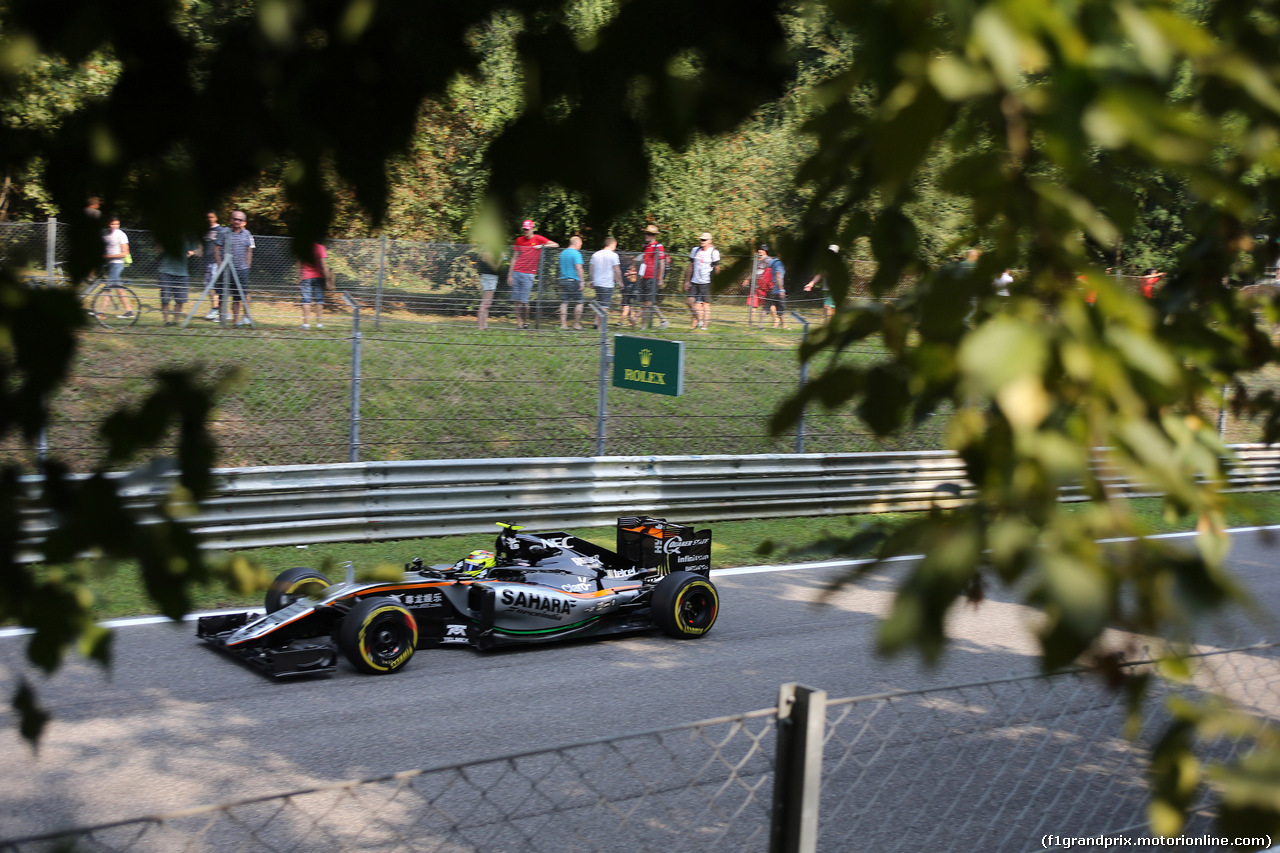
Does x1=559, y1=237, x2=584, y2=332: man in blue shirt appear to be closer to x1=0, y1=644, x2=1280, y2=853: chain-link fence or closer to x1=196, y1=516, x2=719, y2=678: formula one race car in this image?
x1=196, y1=516, x2=719, y2=678: formula one race car

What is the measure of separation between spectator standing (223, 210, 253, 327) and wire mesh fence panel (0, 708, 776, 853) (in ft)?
26.6

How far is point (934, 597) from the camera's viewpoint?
979 mm

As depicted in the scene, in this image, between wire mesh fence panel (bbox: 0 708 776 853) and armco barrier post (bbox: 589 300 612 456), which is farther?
armco barrier post (bbox: 589 300 612 456)

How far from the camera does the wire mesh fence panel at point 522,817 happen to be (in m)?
4.46

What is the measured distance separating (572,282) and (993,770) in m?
9.60

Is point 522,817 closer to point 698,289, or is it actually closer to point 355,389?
point 355,389

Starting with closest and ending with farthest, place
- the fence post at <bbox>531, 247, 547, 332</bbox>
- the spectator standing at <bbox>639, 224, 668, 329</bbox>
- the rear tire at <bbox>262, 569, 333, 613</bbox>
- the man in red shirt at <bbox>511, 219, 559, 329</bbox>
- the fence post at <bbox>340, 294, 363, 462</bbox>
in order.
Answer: the rear tire at <bbox>262, 569, 333, 613</bbox> < the fence post at <bbox>340, 294, 363, 462</bbox> < the man in red shirt at <bbox>511, 219, 559, 329</bbox> < the fence post at <bbox>531, 247, 547, 332</bbox> < the spectator standing at <bbox>639, 224, 668, 329</bbox>

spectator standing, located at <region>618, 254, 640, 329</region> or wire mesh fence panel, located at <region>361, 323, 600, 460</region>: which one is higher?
spectator standing, located at <region>618, 254, 640, 329</region>

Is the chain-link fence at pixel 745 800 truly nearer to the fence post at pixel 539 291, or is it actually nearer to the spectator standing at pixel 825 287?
the spectator standing at pixel 825 287

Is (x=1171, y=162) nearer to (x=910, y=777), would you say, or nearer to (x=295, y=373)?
(x=910, y=777)

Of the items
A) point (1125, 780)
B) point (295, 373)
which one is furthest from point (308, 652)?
point (295, 373)

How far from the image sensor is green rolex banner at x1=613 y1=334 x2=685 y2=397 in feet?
37.0

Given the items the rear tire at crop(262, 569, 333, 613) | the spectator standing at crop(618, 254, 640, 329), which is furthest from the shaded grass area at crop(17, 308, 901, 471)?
the rear tire at crop(262, 569, 333, 613)

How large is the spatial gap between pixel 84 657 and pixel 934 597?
1154 mm
